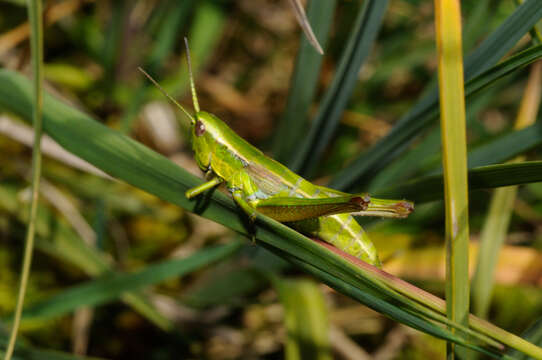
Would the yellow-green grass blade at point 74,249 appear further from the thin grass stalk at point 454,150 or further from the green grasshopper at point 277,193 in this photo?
the thin grass stalk at point 454,150

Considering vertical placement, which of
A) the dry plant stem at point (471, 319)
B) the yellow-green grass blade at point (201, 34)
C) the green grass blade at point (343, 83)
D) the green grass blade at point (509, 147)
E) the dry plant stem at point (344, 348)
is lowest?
the dry plant stem at point (471, 319)

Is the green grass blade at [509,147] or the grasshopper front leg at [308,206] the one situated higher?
the green grass blade at [509,147]

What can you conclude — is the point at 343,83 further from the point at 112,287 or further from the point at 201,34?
the point at 201,34

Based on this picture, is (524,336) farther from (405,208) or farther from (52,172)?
(52,172)

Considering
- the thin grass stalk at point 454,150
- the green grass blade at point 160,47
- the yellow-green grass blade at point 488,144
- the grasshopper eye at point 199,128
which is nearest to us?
the thin grass stalk at point 454,150

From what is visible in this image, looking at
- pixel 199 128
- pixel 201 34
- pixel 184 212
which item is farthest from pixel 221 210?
pixel 201 34

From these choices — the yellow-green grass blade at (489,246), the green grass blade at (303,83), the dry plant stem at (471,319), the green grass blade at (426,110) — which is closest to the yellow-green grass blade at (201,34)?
the green grass blade at (303,83)
